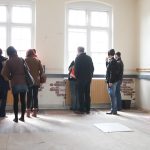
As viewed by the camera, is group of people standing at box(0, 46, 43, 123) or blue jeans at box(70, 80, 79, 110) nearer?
group of people standing at box(0, 46, 43, 123)

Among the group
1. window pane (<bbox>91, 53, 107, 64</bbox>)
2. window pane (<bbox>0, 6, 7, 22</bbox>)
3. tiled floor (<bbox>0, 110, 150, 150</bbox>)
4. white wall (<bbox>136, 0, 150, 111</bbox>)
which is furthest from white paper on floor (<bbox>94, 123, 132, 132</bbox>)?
window pane (<bbox>0, 6, 7, 22</bbox>)

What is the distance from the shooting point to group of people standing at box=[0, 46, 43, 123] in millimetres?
6117

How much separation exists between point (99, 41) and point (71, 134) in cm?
428

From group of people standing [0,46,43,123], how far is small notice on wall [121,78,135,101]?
9.09ft

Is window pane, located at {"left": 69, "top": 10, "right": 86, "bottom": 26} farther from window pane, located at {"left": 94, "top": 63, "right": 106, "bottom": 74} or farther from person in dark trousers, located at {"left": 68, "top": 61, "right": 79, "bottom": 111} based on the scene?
person in dark trousers, located at {"left": 68, "top": 61, "right": 79, "bottom": 111}

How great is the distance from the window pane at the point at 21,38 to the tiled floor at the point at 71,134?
211 cm

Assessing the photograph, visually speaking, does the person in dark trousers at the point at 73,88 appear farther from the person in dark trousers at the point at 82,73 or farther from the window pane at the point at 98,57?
the window pane at the point at 98,57

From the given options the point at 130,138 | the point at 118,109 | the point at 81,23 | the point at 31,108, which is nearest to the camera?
the point at 130,138

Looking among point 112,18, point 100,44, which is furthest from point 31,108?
point 112,18

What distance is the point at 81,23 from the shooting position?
8.90m

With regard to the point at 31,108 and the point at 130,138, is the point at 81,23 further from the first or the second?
the point at 130,138

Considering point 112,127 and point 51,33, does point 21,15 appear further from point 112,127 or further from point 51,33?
point 112,127

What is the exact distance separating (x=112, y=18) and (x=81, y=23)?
861 millimetres

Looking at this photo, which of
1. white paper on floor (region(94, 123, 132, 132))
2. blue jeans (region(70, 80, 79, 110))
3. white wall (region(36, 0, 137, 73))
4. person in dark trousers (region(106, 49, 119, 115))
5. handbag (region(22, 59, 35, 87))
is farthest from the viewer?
white wall (region(36, 0, 137, 73))
